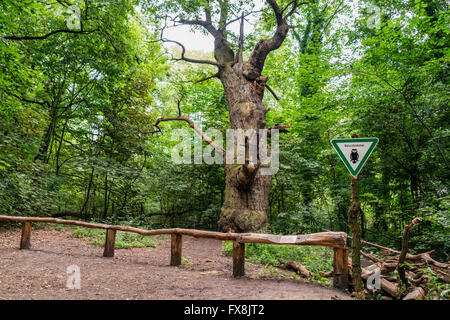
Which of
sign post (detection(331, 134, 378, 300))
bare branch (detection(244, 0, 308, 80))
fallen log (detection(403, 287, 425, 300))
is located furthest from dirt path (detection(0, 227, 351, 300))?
bare branch (detection(244, 0, 308, 80))

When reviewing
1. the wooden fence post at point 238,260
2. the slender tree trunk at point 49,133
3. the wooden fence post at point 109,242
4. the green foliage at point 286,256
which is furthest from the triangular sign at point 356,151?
the slender tree trunk at point 49,133

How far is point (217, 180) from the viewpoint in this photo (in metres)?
10.7

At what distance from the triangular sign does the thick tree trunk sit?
11.3ft

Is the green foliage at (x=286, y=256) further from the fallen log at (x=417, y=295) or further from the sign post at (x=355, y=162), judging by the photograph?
the sign post at (x=355, y=162)

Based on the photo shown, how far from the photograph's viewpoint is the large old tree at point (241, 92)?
673 cm

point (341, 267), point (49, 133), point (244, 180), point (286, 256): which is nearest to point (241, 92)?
point (244, 180)

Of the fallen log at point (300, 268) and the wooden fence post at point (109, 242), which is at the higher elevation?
the wooden fence post at point (109, 242)

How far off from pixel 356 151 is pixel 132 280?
349 centimetres

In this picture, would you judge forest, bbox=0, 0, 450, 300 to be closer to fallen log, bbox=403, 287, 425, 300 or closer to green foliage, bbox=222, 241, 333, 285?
green foliage, bbox=222, 241, 333, 285

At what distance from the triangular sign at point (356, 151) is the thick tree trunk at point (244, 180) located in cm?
344

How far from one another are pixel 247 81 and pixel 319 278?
6183 millimetres

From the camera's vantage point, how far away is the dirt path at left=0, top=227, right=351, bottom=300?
2.91 meters
